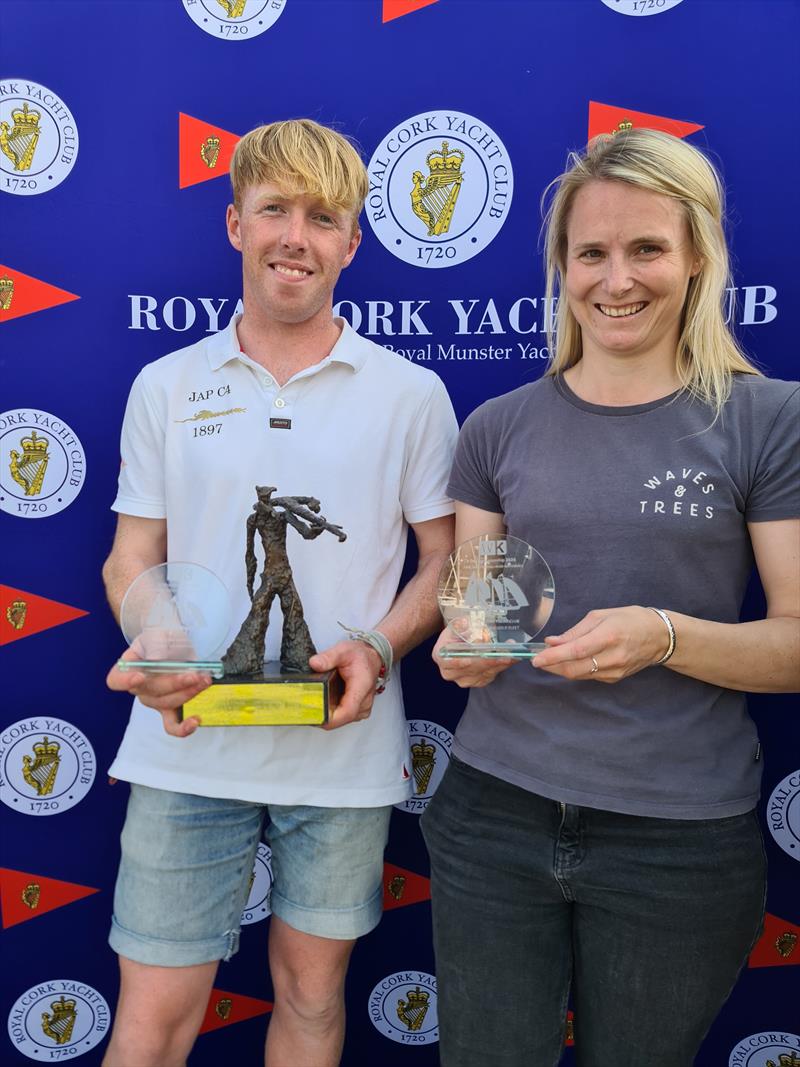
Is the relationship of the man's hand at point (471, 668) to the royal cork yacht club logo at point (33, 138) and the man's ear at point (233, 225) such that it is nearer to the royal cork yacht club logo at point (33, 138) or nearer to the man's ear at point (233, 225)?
the man's ear at point (233, 225)

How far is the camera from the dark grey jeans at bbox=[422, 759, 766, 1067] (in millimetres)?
1205

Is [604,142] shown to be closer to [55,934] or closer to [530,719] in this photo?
[530,719]

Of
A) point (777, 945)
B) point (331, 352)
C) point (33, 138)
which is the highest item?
point (33, 138)

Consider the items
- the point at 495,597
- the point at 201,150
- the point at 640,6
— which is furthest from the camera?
the point at 201,150

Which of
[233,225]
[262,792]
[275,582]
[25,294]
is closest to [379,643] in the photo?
[275,582]

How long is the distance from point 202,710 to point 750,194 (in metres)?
1.44

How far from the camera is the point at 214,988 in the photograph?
213 cm

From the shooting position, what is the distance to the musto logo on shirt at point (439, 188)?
1.94 meters

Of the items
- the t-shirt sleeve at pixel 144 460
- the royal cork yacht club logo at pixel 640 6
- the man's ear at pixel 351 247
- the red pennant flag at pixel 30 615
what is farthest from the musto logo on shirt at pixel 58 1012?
the royal cork yacht club logo at pixel 640 6

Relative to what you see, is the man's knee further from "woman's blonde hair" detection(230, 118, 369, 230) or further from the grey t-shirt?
"woman's blonde hair" detection(230, 118, 369, 230)

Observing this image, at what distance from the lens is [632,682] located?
1276 mm

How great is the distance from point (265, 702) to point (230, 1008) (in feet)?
3.67

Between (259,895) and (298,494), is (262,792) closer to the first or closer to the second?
(298,494)

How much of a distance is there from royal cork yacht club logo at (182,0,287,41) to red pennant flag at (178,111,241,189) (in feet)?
0.60
